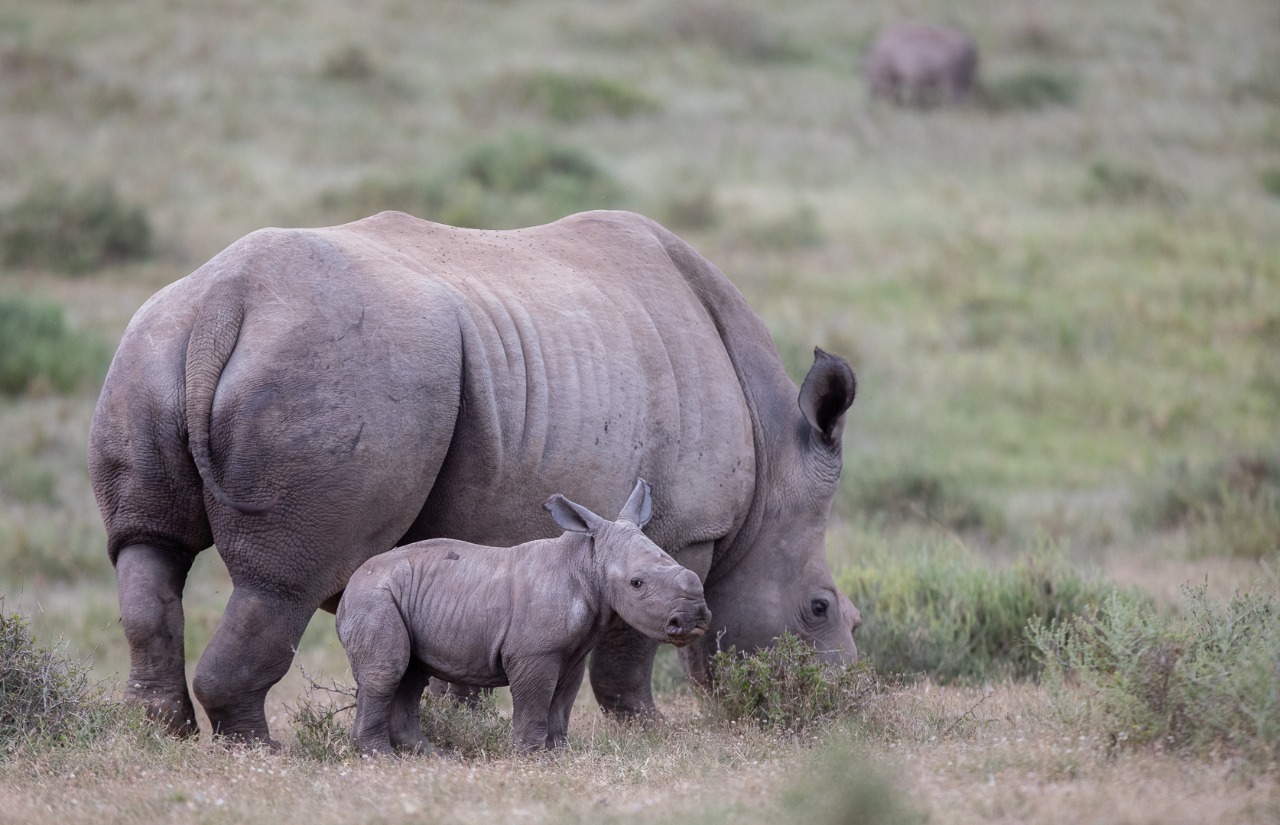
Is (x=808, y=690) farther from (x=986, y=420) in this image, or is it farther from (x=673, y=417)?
(x=986, y=420)

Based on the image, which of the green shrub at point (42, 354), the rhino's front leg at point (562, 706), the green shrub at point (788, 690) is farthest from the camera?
the green shrub at point (42, 354)

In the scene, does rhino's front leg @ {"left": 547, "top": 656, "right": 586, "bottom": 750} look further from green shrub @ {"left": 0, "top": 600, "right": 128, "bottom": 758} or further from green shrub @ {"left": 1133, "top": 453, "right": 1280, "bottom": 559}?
green shrub @ {"left": 1133, "top": 453, "right": 1280, "bottom": 559}

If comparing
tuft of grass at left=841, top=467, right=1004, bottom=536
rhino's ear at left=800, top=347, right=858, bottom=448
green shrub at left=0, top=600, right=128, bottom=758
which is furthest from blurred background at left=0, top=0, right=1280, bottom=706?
rhino's ear at left=800, top=347, right=858, bottom=448

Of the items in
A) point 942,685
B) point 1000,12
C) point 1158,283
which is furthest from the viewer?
point 1000,12

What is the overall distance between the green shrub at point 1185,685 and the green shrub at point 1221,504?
5177mm

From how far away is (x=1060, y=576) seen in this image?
8219mm

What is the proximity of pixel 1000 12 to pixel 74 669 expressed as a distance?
1256 inches

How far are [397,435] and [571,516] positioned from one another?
0.64 m

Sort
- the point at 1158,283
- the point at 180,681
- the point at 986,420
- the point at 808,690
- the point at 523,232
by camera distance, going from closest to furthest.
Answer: the point at 180,681
the point at 808,690
the point at 523,232
the point at 986,420
the point at 1158,283

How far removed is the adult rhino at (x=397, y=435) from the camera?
499 centimetres

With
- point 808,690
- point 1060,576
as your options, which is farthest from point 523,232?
point 1060,576

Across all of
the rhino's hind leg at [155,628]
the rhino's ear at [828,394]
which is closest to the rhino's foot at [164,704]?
the rhino's hind leg at [155,628]

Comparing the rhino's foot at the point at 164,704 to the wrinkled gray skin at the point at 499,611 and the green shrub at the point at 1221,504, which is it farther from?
the green shrub at the point at 1221,504

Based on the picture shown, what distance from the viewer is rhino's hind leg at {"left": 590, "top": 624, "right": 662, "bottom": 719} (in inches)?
241
